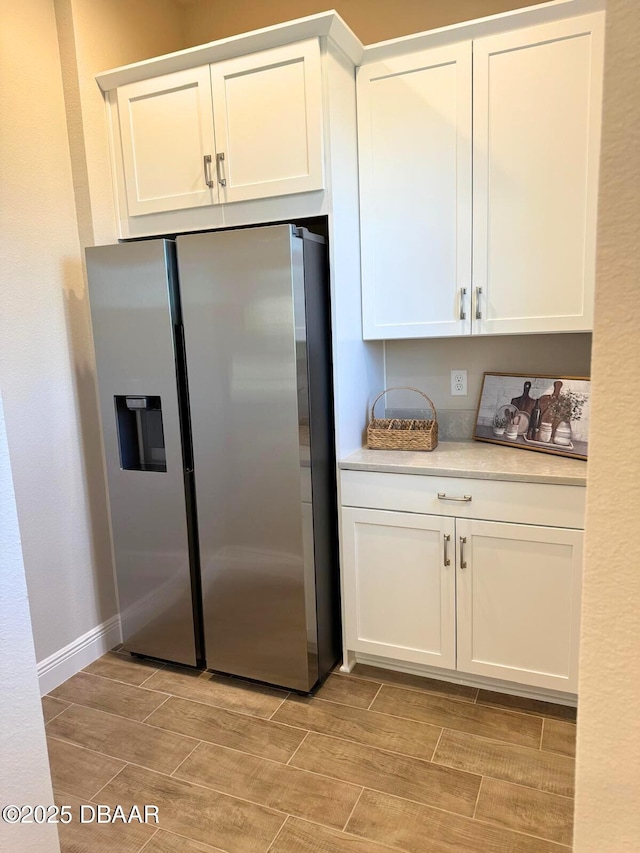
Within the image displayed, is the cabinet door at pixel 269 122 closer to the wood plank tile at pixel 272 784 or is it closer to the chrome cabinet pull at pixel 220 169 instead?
the chrome cabinet pull at pixel 220 169

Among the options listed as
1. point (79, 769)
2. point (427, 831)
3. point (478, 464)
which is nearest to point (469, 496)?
point (478, 464)

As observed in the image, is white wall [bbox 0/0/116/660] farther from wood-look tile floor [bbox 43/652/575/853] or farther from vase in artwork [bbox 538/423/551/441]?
vase in artwork [bbox 538/423/551/441]

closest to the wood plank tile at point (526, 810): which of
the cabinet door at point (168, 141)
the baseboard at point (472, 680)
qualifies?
the baseboard at point (472, 680)

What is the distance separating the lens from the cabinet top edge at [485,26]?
2014 mm

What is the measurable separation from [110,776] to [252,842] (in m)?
0.56

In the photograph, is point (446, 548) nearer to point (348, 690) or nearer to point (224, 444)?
point (348, 690)

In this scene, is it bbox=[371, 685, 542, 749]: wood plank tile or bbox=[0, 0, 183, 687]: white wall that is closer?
bbox=[371, 685, 542, 749]: wood plank tile

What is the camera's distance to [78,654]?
257 cm

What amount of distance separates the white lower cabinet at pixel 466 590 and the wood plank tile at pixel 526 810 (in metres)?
0.42

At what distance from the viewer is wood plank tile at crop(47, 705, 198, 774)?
2.03m

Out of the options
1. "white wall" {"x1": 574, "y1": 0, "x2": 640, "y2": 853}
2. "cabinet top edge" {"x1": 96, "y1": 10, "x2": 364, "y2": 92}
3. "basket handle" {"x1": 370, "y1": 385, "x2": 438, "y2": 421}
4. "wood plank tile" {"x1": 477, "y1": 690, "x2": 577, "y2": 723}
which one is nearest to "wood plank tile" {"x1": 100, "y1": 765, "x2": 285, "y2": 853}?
"wood plank tile" {"x1": 477, "y1": 690, "x2": 577, "y2": 723}

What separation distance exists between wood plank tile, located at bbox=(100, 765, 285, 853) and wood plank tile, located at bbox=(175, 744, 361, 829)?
0.12 ft

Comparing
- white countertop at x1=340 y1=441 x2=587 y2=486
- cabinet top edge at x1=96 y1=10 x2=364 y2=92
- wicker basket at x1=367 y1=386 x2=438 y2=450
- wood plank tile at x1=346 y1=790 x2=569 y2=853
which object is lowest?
wood plank tile at x1=346 y1=790 x2=569 y2=853

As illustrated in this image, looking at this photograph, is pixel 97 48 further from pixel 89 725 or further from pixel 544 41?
pixel 89 725
